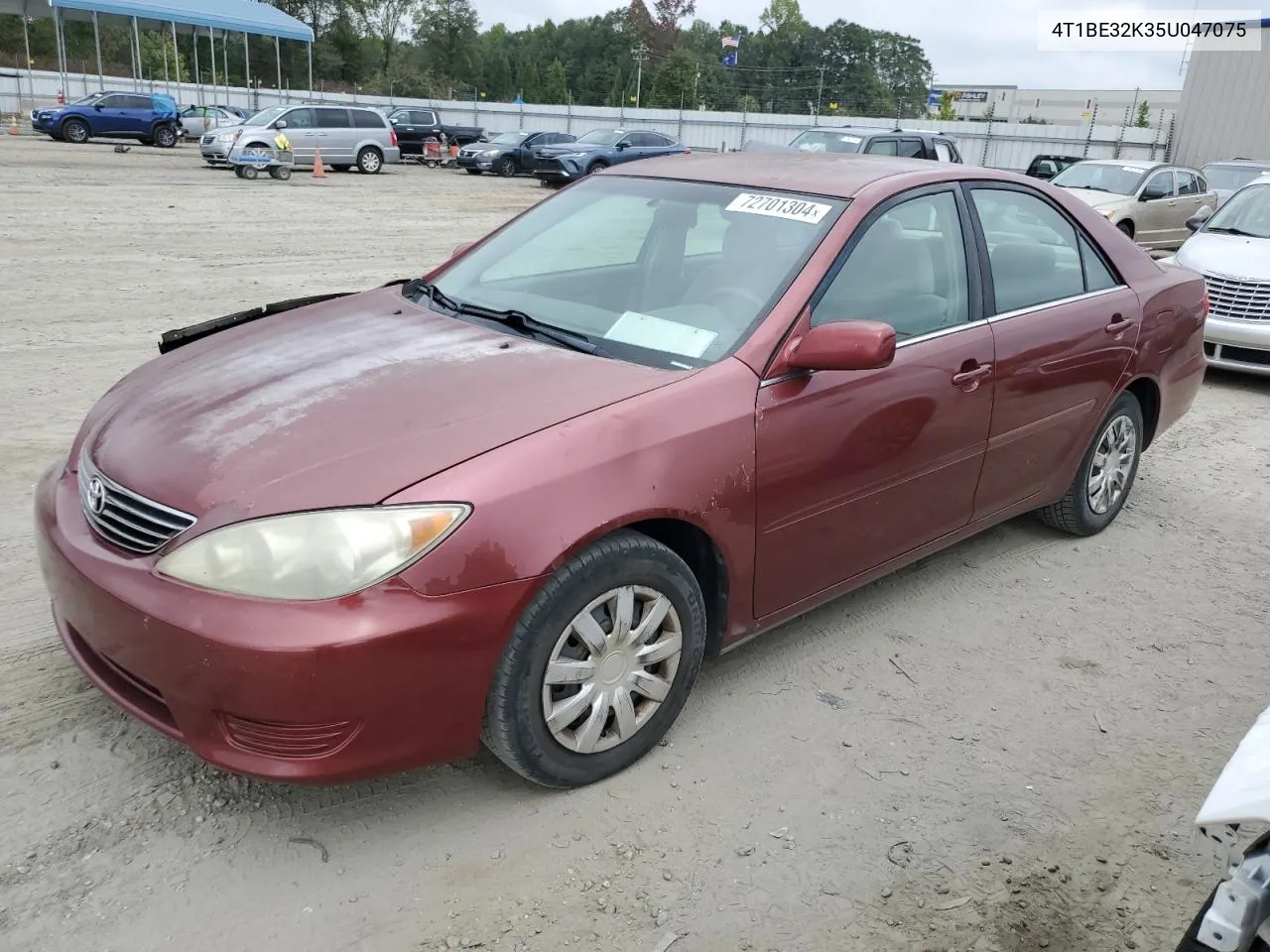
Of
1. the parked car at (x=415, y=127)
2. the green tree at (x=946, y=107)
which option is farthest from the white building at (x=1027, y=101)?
the parked car at (x=415, y=127)

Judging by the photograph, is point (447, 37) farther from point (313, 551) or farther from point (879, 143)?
point (313, 551)

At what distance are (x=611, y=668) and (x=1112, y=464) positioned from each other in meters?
3.12

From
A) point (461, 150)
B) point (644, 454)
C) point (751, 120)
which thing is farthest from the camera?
point (751, 120)

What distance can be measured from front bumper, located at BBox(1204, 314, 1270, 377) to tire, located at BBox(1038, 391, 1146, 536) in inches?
149

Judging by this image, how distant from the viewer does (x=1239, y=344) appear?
8070 mm

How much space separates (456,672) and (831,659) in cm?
165

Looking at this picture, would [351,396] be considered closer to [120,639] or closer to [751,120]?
[120,639]

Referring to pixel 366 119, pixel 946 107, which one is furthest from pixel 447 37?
pixel 366 119

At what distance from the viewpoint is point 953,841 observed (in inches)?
107

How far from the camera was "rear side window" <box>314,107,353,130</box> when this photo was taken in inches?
1017

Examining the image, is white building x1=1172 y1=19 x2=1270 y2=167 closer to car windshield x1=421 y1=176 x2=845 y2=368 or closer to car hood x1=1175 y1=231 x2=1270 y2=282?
car hood x1=1175 y1=231 x2=1270 y2=282

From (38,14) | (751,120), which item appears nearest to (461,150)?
(751,120)

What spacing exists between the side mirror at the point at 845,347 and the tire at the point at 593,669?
0.73 meters

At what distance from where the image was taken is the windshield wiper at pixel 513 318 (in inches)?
124
